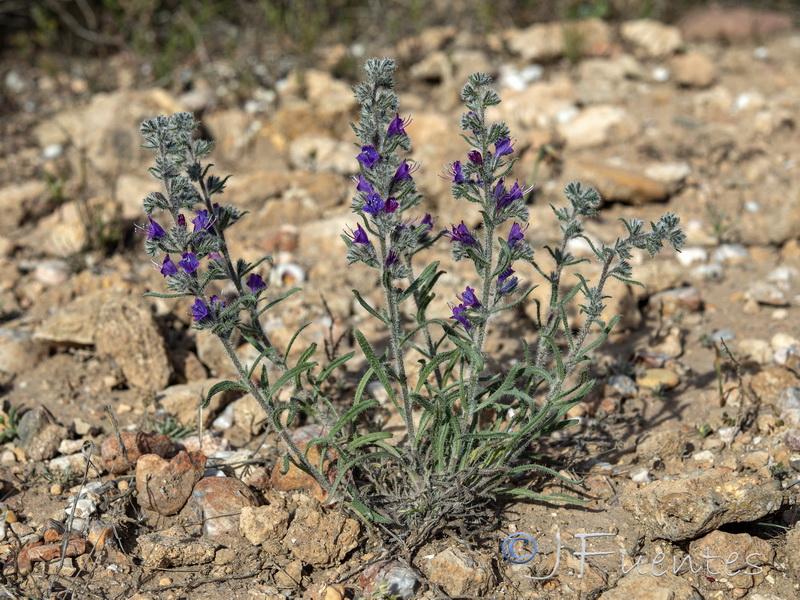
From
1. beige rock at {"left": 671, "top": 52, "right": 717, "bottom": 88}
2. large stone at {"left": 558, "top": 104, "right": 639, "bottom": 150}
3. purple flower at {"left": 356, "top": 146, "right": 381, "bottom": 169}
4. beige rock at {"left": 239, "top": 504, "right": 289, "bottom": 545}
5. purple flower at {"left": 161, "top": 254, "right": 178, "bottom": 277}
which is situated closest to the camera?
purple flower at {"left": 356, "top": 146, "right": 381, "bottom": 169}

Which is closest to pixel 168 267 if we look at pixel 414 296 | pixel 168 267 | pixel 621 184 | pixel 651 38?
pixel 168 267

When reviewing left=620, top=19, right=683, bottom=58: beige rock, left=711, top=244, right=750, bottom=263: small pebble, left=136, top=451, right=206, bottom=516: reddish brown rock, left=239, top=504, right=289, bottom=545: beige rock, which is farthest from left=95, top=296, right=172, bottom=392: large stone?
left=620, top=19, right=683, bottom=58: beige rock

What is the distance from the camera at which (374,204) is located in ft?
10.0

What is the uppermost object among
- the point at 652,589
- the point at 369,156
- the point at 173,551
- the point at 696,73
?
the point at 369,156

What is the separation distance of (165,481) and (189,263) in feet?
4.30

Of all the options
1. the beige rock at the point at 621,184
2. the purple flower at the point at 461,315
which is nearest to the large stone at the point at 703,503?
the purple flower at the point at 461,315

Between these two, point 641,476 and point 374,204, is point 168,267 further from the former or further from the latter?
point 641,476

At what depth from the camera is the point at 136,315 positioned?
4867mm

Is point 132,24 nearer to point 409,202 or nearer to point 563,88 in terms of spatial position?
point 563,88

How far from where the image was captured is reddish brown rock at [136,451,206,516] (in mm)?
3834

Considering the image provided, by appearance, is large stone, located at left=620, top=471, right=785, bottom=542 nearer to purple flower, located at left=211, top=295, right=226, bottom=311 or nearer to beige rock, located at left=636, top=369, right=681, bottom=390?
beige rock, located at left=636, top=369, right=681, bottom=390

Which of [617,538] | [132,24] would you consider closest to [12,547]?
[617,538]

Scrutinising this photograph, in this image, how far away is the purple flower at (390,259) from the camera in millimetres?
3180

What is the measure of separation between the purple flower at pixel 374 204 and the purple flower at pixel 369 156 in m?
0.13
